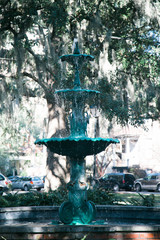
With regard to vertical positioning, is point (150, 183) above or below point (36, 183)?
above

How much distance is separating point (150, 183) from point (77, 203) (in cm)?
2481

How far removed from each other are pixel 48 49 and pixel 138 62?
4.61 metres

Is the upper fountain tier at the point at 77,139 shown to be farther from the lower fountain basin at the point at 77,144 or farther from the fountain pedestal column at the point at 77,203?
the fountain pedestal column at the point at 77,203

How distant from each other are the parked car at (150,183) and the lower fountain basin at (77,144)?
2429 cm

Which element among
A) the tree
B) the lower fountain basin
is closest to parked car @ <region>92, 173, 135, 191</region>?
the tree

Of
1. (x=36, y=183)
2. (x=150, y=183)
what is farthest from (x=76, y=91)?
(x=36, y=183)

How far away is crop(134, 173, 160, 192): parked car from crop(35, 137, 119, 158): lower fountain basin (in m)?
24.3

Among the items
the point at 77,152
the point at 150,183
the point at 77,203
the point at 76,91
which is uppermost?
the point at 76,91

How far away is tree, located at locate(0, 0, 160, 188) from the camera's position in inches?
659

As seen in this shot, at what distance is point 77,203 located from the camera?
Result: 27.2ft

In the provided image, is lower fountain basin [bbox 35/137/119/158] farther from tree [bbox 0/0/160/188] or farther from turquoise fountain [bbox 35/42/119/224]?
tree [bbox 0/0/160/188]

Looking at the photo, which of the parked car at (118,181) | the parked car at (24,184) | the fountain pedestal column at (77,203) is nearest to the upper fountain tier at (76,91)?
the fountain pedestal column at (77,203)

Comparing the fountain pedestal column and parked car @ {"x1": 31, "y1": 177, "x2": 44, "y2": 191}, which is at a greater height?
the fountain pedestal column

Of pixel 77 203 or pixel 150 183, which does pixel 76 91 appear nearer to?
pixel 77 203
